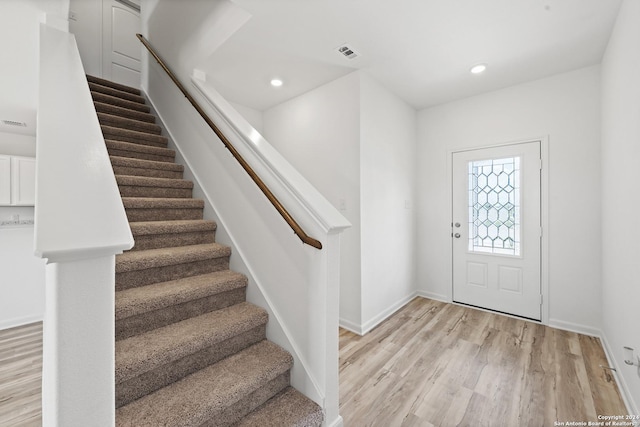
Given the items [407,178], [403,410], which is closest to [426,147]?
[407,178]

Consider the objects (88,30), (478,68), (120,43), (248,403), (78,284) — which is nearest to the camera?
(78,284)

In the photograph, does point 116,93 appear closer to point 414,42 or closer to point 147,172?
point 147,172

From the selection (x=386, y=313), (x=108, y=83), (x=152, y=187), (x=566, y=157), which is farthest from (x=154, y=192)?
(x=566, y=157)

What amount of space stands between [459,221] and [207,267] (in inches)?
119

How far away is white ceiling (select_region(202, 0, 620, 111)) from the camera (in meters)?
1.94

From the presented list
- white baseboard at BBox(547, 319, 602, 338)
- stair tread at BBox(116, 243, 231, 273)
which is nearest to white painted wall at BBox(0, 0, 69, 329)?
stair tread at BBox(116, 243, 231, 273)

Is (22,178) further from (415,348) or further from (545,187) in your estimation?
(545,187)

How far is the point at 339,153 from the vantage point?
295 cm

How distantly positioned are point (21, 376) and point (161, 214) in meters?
1.66

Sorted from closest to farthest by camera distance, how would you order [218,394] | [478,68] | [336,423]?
[218,394] → [336,423] → [478,68]

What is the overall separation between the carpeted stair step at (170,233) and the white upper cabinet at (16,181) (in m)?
2.24

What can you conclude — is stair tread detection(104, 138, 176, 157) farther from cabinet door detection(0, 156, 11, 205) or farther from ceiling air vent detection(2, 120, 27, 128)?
cabinet door detection(0, 156, 11, 205)

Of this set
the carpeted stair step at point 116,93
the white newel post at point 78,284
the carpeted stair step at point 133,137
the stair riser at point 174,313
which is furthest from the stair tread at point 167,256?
the carpeted stair step at point 116,93

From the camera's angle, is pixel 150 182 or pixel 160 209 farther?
pixel 150 182
